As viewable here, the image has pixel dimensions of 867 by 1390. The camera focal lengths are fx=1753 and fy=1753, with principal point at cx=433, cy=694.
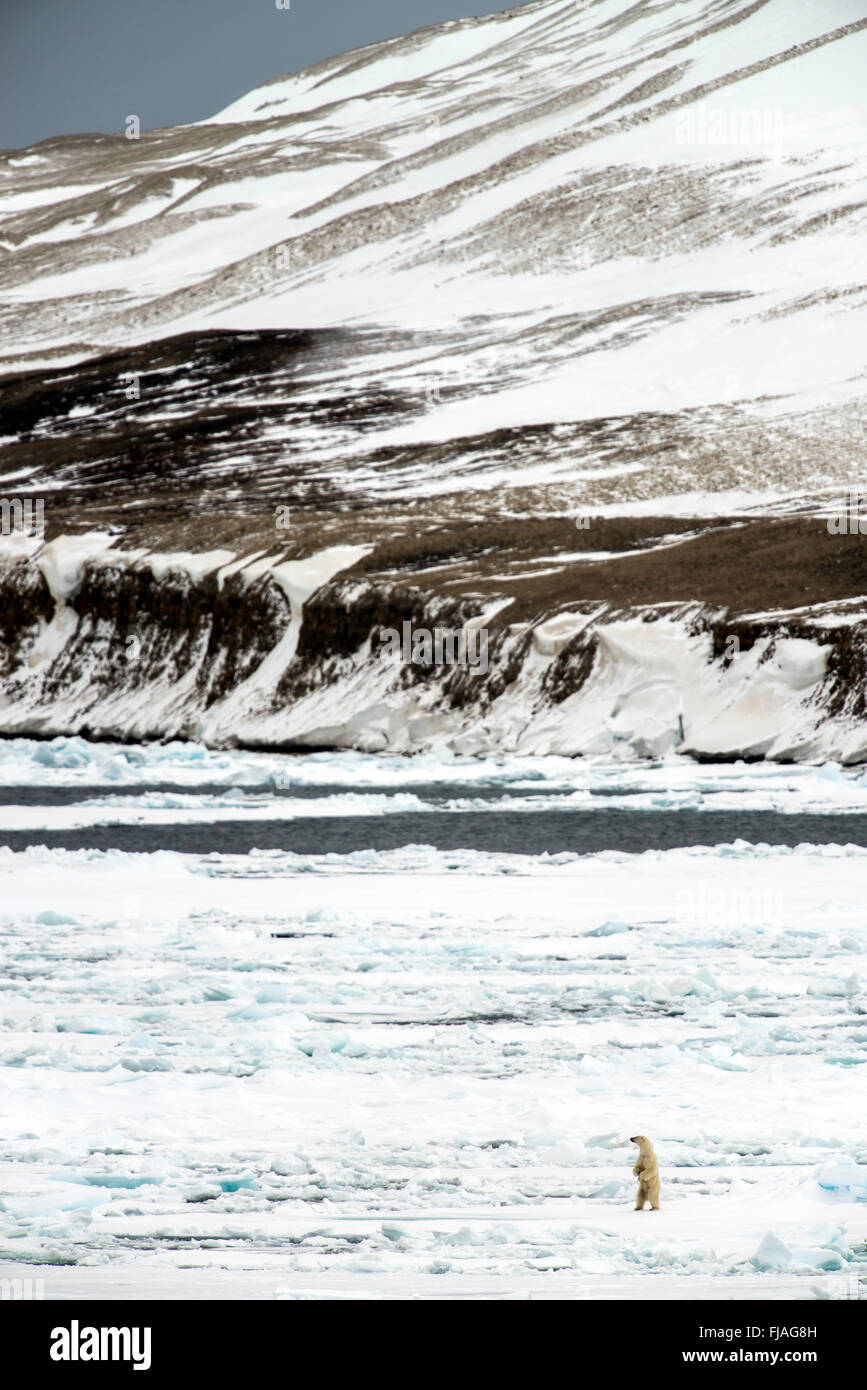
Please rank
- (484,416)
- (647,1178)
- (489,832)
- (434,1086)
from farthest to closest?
(484,416), (489,832), (434,1086), (647,1178)

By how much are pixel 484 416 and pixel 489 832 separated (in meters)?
67.1

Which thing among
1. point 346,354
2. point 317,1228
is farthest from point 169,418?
point 317,1228

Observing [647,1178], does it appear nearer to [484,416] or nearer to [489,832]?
[489,832]

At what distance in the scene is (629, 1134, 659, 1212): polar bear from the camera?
934 centimetres

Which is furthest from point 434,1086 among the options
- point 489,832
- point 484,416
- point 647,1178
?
point 484,416

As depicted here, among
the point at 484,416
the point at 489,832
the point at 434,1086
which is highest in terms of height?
the point at 484,416

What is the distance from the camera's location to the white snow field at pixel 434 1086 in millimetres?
8609

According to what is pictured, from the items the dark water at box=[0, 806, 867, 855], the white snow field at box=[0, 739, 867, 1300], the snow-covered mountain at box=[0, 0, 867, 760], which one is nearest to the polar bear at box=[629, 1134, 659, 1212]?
the white snow field at box=[0, 739, 867, 1300]

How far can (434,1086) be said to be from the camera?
1240cm

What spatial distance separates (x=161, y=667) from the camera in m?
65.2

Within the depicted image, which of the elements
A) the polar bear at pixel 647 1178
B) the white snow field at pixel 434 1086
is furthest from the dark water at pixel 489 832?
the polar bear at pixel 647 1178

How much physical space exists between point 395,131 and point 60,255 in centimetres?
3860

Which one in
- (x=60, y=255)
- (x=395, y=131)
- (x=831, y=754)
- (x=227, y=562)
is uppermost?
(x=395, y=131)
